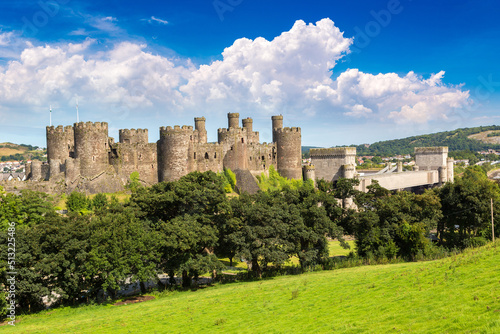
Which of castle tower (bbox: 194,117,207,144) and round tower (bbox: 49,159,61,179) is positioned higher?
castle tower (bbox: 194,117,207,144)

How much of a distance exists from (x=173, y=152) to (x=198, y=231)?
2426 cm

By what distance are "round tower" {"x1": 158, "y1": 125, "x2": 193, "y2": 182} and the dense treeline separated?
11.4 meters

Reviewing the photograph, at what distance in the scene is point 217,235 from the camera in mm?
35250

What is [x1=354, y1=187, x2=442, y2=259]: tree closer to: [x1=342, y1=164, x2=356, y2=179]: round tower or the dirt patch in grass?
the dirt patch in grass

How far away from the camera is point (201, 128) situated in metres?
59.5

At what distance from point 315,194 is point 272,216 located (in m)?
6.81

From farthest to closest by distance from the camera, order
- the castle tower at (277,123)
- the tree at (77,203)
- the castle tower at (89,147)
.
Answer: the castle tower at (277,123) → the castle tower at (89,147) → the tree at (77,203)

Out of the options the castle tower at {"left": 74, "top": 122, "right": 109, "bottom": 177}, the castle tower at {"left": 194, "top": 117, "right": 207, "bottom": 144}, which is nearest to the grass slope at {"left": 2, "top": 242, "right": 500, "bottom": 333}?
the castle tower at {"left": 74, "top": 122, "right": 109, "bottom": 177}

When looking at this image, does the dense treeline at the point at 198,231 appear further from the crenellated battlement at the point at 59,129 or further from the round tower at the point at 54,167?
the crenellated battlement at the point at 59,129

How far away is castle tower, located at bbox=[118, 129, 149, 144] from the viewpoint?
55500 mm

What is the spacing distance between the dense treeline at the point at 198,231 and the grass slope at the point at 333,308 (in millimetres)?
2726

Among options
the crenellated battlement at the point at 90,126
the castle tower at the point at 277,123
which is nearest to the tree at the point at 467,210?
the castle tower at the point at 277,123

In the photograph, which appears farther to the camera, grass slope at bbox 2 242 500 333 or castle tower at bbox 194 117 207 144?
castle tower at bbox 194 117 207 144

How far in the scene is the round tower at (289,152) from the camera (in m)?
64.1
